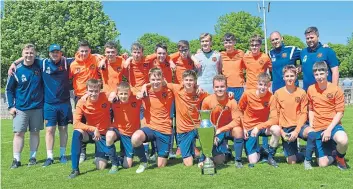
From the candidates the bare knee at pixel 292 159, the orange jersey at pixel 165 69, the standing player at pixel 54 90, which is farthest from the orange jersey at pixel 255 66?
the standing player at pixel 54 90

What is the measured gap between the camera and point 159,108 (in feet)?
22.7

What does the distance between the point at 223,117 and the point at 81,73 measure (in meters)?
2.76

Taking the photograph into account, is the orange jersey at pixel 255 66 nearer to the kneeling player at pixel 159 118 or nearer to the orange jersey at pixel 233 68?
the orange jersey at pixel 233 68

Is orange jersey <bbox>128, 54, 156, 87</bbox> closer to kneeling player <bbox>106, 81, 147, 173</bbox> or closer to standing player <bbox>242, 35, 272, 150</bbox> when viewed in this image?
kneeling player <bbox>106, 81, 147, 173</bbox>

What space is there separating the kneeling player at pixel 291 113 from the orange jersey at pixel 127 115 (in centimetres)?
231

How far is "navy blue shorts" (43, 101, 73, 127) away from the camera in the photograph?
759cm

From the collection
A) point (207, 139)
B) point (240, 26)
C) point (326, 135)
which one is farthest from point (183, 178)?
point (240, 26)

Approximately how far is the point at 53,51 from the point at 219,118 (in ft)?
10.8

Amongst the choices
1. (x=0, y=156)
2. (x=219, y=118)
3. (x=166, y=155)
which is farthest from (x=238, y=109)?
(x=0, y=156)

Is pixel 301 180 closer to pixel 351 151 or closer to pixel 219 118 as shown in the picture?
pixel 219 118

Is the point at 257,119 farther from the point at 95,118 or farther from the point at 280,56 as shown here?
the point at 95,118

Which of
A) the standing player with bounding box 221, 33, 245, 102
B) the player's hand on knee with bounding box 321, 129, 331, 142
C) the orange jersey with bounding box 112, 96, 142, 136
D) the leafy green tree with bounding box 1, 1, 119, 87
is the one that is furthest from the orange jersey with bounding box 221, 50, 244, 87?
the leafy green tree with bounding box 1, 1, 119, 87

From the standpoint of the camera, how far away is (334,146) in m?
6.48

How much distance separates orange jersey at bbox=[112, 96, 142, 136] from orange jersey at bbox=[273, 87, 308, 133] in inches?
91.4
